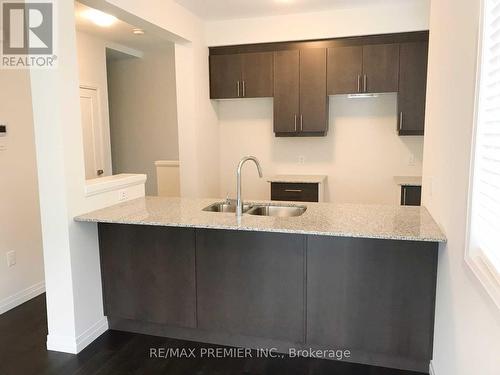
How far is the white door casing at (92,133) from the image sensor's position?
4.65 m

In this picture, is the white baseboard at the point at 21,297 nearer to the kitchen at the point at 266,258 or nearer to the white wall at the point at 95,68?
the kitchen at the point at 266,258

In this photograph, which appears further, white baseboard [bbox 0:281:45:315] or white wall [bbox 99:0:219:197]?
white wall [bbox 99:0:219:197]

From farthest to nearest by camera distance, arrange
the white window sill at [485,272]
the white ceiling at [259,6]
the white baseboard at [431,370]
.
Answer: the white ceiling at [259,6] → the white baseboard at [431,370] → the white window sill at [485,272]

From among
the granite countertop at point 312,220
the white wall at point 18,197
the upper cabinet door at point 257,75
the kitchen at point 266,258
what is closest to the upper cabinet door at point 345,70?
the upper cabinet door at point 257,75

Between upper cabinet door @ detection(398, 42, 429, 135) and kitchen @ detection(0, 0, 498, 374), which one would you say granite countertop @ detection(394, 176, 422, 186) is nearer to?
upper cabinet door @ detection(398, 42, 429, 135)

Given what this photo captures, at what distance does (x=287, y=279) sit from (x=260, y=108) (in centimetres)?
303

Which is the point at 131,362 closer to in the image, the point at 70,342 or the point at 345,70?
→ the point at 70,342

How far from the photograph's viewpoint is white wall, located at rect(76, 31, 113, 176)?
4.49m

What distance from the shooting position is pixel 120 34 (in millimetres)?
4715

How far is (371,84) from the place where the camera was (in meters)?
4.12

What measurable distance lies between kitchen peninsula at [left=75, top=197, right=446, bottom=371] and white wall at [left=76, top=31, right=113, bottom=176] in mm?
2574

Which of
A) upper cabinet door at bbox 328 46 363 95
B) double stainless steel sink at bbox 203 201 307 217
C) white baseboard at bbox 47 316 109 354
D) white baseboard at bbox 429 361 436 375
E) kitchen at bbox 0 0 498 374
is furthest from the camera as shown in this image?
upper cabinet door at bbox 328 46 363 95

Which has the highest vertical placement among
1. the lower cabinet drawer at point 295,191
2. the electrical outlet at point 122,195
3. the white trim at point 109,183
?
the white trim at point 109,183

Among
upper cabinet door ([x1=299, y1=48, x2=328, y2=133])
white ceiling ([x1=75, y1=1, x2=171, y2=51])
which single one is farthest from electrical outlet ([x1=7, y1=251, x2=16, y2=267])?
upper cabinet door ([x1=299, y1=48, x2=328, y2=133])
